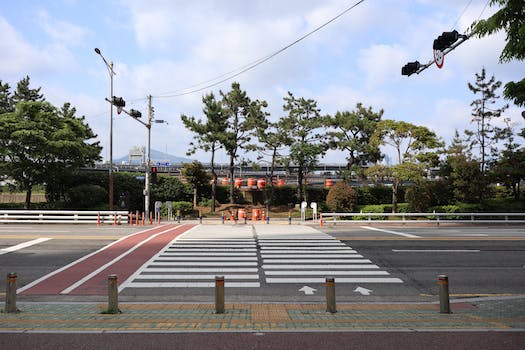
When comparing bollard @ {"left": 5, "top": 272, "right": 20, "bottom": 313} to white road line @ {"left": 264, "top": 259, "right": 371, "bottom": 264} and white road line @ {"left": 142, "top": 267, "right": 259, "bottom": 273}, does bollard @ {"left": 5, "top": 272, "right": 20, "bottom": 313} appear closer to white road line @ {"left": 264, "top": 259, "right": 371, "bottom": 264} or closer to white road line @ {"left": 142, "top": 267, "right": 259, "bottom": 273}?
white road line @ {"left": 142, "top": 267, "right": 259, "bottom": 273}

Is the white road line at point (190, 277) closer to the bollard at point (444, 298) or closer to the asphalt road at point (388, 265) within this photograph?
the asphalt road at point (388, 265)

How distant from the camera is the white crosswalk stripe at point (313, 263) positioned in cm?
1215

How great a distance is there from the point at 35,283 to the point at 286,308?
288 inches

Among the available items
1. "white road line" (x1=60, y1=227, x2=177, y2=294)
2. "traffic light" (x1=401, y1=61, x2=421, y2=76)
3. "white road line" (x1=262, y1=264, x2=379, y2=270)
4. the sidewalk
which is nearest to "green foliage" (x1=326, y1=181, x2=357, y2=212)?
"white road line" (x1=60, y1=227, x2=177, y2=294)

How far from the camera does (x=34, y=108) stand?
3506cm

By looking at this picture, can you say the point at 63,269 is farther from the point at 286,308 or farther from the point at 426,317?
the point at 426,317

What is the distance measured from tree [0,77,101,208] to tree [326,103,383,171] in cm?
2473

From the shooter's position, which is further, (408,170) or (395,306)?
(408,170)

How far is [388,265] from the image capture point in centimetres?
1408

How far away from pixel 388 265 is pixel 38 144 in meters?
29.3

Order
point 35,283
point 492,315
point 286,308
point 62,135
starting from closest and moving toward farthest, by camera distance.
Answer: point 492,315 < point 286,308 < point 35,283 < point 62,135

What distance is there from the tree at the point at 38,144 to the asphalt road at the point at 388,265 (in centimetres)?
1349

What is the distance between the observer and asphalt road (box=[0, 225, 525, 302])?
10431 millimetres

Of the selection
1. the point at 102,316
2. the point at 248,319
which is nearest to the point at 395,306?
the point at 248,319
